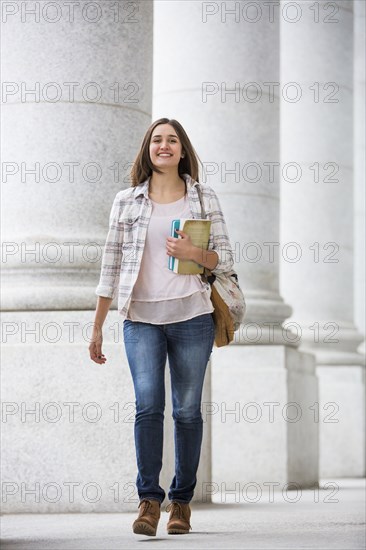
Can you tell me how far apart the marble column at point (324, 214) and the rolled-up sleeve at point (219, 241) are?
21.9m

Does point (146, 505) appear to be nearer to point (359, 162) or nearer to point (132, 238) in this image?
point (132, 238)

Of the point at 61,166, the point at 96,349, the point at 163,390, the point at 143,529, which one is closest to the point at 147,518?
the point at 143,529

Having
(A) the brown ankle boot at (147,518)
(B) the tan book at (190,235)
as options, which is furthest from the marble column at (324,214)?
(A) the brown ankle boot at (147,518)

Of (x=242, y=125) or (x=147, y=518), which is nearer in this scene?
(x=147, y=518)

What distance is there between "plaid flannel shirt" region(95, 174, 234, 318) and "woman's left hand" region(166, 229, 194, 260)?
1.48 feet

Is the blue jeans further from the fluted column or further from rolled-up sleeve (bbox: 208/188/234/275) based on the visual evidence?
the fluted column

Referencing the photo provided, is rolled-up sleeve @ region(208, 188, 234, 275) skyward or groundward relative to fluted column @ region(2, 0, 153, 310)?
groundward

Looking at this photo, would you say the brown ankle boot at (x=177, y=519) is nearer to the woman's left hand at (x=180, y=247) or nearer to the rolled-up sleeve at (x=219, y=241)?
the rolled-up sleeve at (x=219, y=241)

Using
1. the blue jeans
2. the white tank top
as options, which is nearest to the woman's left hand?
the white tank top

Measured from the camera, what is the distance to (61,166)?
74.0 feet

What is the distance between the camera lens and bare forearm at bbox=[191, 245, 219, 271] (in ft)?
53.9

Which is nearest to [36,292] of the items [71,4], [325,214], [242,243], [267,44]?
[71,4]

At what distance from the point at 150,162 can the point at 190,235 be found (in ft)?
4.24

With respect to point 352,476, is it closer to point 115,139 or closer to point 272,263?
point 272,263
